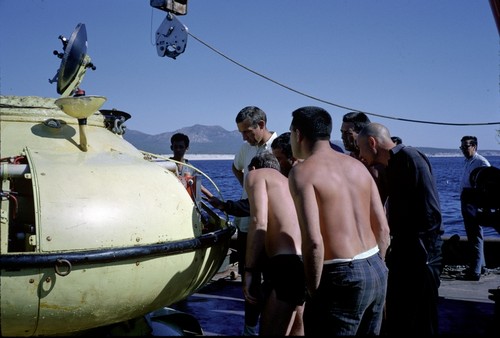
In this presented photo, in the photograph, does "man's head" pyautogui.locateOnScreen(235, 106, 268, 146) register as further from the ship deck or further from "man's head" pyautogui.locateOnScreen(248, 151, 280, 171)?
the ship deck

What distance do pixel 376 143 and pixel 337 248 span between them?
163cm

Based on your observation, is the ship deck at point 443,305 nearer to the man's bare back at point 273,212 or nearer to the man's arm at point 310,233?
the man's bare back at point 273,212

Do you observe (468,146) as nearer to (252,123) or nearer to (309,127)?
(252,123)

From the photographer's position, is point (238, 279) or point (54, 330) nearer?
point (54, 330)

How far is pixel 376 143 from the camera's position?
166 inches

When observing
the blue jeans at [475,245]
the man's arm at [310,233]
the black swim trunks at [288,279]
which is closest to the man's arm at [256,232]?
the black swim trunks at [288,279]

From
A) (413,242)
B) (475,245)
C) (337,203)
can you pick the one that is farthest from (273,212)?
(475,245)

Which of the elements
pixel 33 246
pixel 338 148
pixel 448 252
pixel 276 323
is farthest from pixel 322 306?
pixel 448 252

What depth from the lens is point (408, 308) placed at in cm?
396

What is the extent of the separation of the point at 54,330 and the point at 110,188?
3.24 ft

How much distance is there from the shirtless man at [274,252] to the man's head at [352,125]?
2.03 m

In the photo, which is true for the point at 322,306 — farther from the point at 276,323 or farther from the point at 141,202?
the point at 141,202

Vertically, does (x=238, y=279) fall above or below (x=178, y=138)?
below

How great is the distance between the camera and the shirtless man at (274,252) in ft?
10.6
